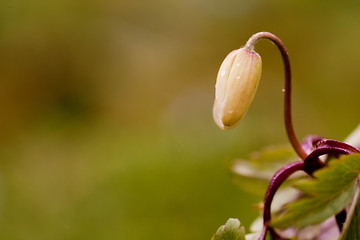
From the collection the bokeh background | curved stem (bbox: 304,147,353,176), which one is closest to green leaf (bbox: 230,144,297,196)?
curved stem (bbox: 304,147,353,176)

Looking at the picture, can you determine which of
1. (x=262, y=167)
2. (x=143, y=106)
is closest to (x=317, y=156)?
(x=262, y=167)

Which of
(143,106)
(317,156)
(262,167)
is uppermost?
(317,156)

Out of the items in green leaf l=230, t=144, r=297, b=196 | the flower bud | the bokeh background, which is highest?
the flower bud

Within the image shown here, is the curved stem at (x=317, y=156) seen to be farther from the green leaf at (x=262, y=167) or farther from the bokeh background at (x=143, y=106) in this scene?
the bokeh background at (x=143, y=106)

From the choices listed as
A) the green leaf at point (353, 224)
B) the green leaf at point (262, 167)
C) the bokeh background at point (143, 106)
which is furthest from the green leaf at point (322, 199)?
the bokeh background at point (143, 106)

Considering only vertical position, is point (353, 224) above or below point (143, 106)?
above

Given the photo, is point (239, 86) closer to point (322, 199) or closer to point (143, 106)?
Result: point (322, 199)

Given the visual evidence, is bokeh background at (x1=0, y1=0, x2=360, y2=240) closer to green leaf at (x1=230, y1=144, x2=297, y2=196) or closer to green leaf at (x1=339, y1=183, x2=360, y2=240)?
green leaf at (x1=230, y1=144, x2=297, y2=196)
